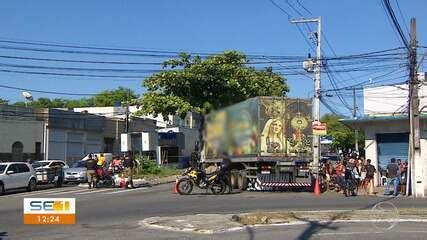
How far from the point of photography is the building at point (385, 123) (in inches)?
1276

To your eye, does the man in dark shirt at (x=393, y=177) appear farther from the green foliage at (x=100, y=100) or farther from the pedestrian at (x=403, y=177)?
the green foliage at (x=100, y=100)

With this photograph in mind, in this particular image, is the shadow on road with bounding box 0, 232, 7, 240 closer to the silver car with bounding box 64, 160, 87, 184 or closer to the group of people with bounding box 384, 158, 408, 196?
the group of people with bounding box 384, 158, 408, 196

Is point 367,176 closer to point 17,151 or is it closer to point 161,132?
point 17,151

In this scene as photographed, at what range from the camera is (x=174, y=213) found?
18.9m

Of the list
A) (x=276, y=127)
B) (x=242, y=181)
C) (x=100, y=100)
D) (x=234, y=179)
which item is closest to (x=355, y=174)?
(x=276, y=127)

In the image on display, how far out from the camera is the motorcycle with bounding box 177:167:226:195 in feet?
85.8

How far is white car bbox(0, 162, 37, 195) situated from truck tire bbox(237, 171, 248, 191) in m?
10.8

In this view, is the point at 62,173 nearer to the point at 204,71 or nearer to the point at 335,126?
the point at 204,71

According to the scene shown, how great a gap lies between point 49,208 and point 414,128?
18530 millimetres

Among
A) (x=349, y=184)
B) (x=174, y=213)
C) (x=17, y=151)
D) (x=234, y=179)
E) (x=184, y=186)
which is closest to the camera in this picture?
(x=174, y=213)

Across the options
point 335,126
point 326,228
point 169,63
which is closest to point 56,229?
point 326,228

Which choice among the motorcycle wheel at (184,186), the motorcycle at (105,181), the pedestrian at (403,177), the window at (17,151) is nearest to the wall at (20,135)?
the window at (17,151)

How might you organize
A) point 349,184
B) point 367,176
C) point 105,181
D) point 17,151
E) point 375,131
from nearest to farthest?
point 349,184 → point 367,176 → point 105,181 → point 375,131 → point 17,151

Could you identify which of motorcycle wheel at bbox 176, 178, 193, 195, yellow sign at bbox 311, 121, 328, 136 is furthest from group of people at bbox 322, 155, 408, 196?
motorcycle wheel at bbox 176, 178, 193, 195
